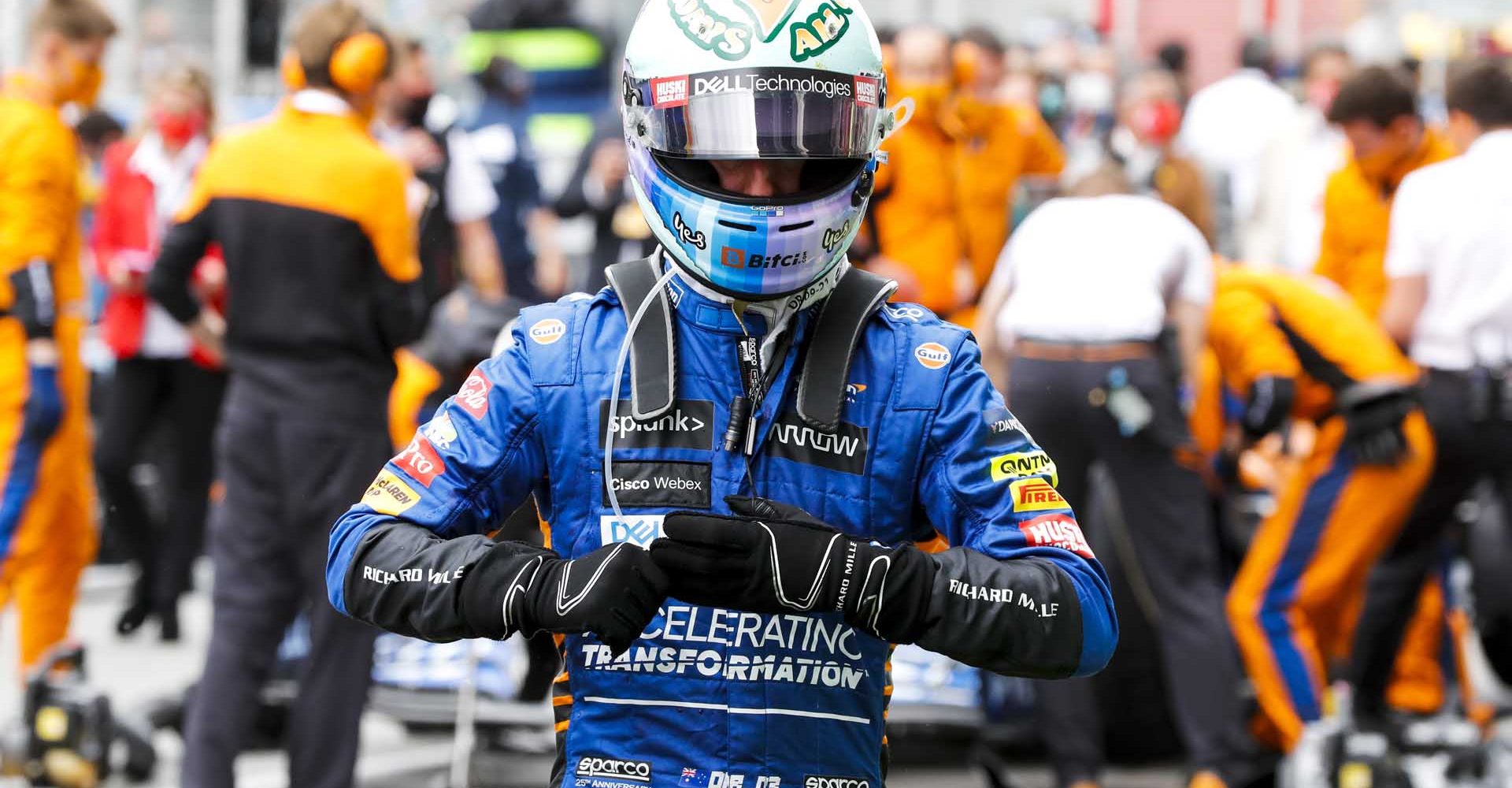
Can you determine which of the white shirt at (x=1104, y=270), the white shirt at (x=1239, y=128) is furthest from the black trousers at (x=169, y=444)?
the white shirt at (x=1239, y=128)

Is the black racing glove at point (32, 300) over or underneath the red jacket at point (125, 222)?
over

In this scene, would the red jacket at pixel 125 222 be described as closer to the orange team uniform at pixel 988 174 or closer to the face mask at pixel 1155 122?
the orange team uniform at pixel 988 174

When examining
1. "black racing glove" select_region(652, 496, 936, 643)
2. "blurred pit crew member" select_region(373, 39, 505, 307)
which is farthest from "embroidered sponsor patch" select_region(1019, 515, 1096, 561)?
"blurred pit crew member" select_region(373, 39, 505, 307)

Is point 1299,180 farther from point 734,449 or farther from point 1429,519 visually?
point 734,449

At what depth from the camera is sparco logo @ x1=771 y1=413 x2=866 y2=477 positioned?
2.43m

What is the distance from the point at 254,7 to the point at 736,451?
12155mm

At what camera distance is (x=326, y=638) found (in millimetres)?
4902

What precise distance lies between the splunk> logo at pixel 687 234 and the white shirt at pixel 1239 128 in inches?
342

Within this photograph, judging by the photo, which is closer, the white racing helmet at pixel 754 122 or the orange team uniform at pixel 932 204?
the white racing helmet at pixel 754 122

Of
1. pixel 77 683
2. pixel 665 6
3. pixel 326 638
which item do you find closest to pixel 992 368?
pixel 326 638

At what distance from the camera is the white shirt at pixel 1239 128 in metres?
10.9

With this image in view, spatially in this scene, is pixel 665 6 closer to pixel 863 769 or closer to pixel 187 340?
pixel 863 769

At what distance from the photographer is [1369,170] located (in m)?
6.30

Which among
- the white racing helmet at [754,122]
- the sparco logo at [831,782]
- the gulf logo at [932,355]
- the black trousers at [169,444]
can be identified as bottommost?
the black trousers at [169,444]
